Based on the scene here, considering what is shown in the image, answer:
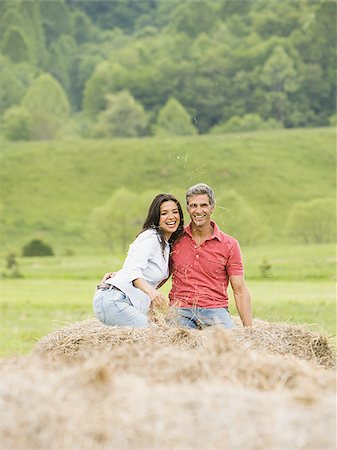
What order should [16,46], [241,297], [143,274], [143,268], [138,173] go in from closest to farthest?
[143,268] < [143,274] < [241,297] < [138,173] < [16,46]

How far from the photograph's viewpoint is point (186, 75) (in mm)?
157875

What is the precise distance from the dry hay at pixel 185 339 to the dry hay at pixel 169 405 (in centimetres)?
199

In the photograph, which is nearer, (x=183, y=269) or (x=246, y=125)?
(x=183, y=269)

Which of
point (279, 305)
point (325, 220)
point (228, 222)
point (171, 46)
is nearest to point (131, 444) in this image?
point (279, 305)

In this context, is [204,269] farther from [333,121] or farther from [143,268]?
[333,121]

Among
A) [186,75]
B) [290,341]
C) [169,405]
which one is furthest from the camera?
[186,75]

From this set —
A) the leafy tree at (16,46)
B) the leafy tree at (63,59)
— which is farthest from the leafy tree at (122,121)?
the leafy tree at (63,59)

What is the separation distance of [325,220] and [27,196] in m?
30.4

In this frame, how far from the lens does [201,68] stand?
15850 cm

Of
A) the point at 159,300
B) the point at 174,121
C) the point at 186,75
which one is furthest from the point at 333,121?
the point at 159,300

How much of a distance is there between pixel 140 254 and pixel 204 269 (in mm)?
691

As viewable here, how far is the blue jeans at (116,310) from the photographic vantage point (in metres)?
9.29

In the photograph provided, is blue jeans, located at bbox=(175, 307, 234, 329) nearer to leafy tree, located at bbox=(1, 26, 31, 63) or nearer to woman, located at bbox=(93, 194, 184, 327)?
woman, located at bbox=(93, 194, 184, 327)

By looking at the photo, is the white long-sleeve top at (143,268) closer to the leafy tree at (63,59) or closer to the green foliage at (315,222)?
the green foliage at (315,222)
